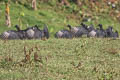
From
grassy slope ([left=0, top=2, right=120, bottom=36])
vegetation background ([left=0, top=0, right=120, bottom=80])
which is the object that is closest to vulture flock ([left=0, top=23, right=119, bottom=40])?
vegetation background ([left=0, top=0, right=120, bottom=80])

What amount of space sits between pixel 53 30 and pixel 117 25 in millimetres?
11213

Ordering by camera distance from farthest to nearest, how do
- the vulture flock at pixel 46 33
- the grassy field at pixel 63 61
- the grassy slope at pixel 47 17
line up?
the grassy slope at pixel 47 17 < the vulture flock at pixel 46 33 < the grassy field at pixel 63 61

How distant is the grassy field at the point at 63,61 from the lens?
1247 centimetres

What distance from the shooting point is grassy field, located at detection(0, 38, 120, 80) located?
12.5 m

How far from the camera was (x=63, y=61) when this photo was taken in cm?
1505

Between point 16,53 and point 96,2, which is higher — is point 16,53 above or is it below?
below

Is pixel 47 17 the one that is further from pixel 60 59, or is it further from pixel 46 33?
pixel 60 59

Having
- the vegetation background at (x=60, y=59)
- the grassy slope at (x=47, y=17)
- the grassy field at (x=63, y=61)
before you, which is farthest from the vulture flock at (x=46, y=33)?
the grassy slope at (x=47, y=17)

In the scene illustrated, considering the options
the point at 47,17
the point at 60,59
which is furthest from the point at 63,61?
the point at 47,17

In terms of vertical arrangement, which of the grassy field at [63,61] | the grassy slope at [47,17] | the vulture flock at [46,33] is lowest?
the grassy field at [63,61]

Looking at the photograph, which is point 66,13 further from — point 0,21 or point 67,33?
point 67,33

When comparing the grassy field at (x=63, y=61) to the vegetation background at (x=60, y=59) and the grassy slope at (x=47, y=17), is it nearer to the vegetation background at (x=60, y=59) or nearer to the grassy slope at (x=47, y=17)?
the vegetation background at (x=60, y=59)

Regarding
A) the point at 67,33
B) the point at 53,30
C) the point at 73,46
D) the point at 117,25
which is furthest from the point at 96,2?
the point at 73,46

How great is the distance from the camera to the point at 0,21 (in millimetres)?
34031
